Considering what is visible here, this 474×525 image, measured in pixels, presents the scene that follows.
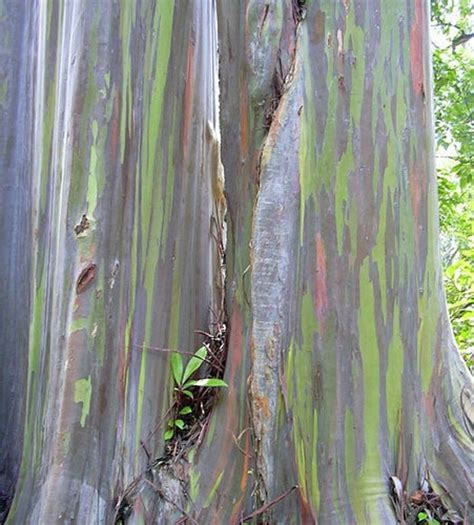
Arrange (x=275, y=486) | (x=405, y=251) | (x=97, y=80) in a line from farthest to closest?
(x=97, y=80) → (x=405, y=251) → (x=275, y=486)

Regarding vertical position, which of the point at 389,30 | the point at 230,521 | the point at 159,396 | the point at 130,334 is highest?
the point at 389,30

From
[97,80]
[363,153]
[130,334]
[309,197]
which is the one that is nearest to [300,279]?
[309,197]

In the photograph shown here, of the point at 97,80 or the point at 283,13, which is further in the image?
the point at 97,80

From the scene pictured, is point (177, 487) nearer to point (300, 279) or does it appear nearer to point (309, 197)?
point (300, 279)

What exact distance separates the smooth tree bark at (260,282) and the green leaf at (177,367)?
0.04m

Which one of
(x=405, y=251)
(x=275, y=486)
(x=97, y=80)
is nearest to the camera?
(x=275, y=486)

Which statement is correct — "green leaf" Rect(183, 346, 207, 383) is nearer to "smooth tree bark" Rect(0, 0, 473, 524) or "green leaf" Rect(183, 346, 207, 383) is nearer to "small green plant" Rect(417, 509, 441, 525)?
"smooth tree bark" Rect(0, 0, 473, 524)

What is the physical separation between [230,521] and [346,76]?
1394 mm

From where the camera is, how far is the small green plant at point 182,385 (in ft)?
6.92

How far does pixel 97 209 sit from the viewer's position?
210 cm

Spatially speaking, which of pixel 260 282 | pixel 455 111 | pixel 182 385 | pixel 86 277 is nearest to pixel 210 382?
pixel 182 385

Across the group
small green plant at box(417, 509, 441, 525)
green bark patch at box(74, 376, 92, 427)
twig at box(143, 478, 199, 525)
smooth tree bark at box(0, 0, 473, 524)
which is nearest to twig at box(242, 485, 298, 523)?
smooth tree bark at box(0, 0, 473, 524)

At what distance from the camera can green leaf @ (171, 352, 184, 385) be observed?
6.92ft

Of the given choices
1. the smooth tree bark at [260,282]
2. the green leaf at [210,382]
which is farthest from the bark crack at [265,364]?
the green leaf at [210,382]
